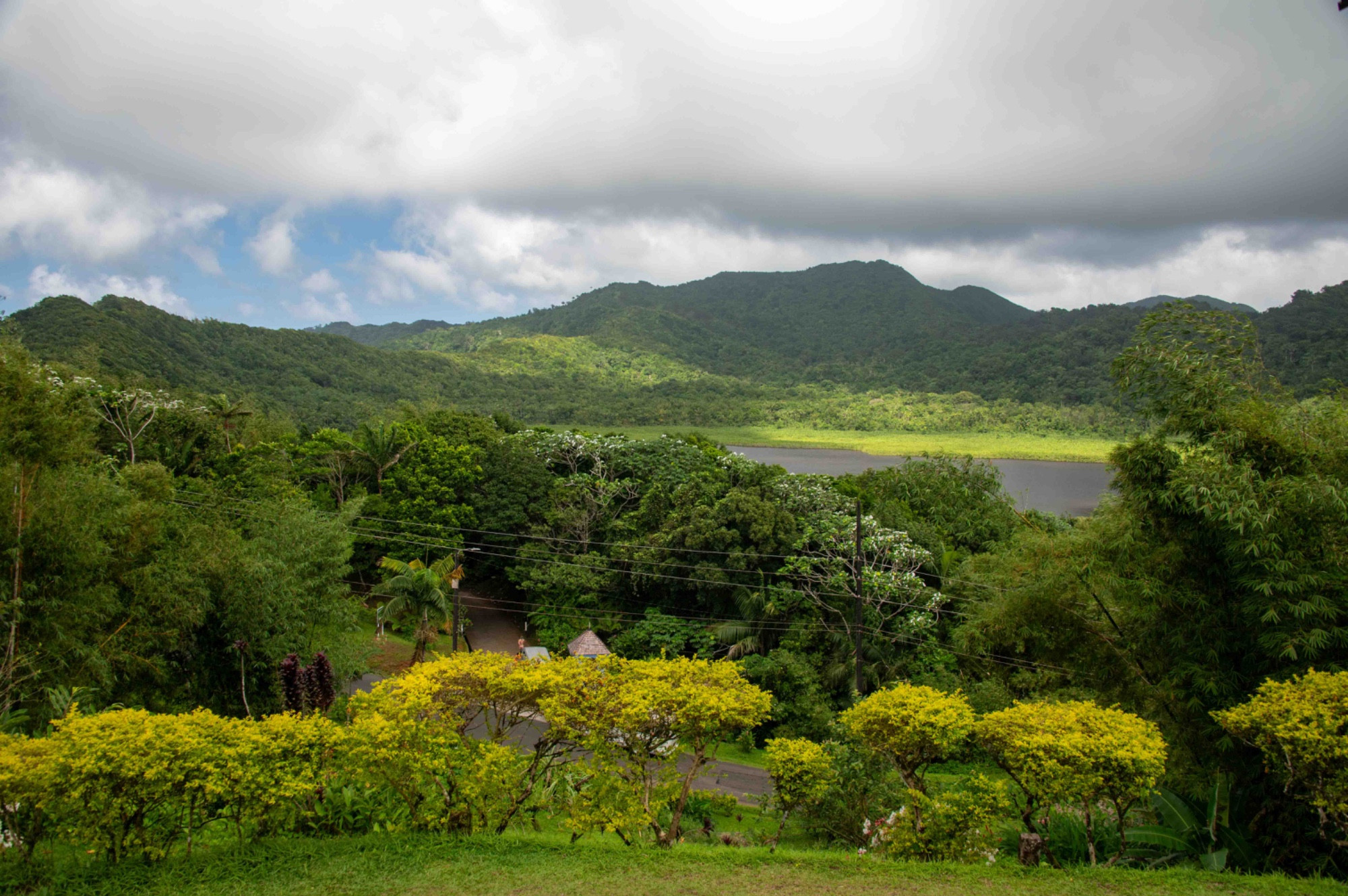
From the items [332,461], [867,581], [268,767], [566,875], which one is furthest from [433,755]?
[332,461]

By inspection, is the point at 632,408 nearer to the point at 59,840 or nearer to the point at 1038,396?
the point at 1038,396

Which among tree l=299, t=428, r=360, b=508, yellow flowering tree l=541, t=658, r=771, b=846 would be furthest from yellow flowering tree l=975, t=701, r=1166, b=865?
tree l=299, t=428, r=360, b=508

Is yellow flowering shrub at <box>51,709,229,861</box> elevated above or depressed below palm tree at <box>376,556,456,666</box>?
above

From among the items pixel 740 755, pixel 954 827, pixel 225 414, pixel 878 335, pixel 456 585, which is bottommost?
pixel 740 755

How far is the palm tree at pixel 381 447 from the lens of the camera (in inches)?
980

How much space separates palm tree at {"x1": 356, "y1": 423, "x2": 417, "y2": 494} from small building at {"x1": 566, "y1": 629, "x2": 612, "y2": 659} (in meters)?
9.90

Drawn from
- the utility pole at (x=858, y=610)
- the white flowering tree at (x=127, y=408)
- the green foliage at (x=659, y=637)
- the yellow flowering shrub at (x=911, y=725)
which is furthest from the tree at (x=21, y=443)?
the white flowering tree at (x=127, y=408)

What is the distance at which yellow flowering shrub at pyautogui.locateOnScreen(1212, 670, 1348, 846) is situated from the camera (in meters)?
5.92

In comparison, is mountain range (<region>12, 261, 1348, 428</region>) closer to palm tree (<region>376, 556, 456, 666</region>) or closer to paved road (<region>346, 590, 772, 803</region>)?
palm tree (<region>376, 556, 456, 666</region>)

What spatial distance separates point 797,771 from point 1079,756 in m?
2.77

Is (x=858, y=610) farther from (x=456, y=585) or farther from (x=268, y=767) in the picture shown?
(x=268, y=767)

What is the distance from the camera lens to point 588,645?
18484mm

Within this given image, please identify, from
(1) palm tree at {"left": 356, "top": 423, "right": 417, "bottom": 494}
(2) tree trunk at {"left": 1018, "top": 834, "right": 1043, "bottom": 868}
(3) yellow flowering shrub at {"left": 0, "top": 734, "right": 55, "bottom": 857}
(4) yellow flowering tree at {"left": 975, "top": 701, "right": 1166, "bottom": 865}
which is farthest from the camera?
(1) palm tree at {"left": 356, "top": 423, "right": 417, "bottom": 494}

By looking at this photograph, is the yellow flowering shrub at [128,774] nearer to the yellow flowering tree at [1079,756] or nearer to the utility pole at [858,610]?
the yellow flowering tree at [1079,756]
